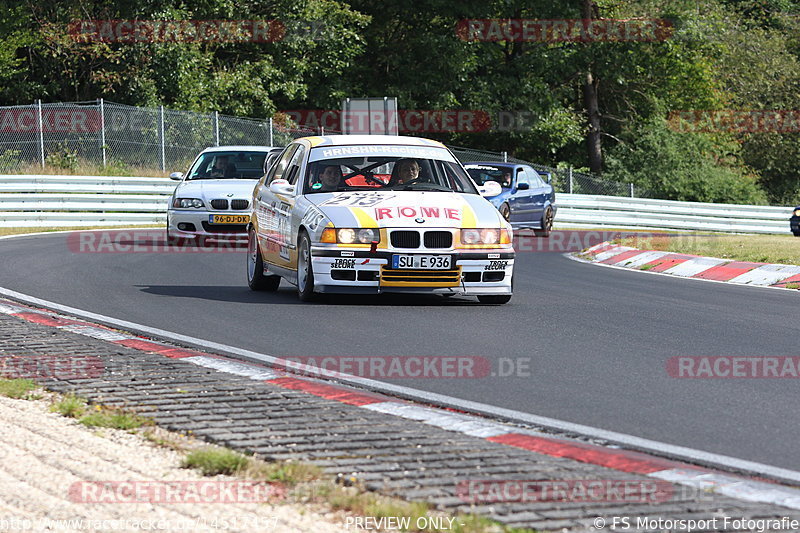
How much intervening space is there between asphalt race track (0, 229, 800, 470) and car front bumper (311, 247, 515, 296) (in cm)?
21

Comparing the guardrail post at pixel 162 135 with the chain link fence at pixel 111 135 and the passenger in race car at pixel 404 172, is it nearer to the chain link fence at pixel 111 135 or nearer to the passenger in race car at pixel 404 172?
the chain link fence at pixel 111 135

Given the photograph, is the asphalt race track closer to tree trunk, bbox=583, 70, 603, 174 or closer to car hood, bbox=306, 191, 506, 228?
car hood, bbox=306, 191, 506, 228

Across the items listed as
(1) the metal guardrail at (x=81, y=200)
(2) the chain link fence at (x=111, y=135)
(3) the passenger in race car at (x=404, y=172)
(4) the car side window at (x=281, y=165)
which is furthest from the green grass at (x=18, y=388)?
(2) the chain link fence at (x=111, y=135)

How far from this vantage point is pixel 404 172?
12758mm

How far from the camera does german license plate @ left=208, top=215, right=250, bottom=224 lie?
19.7m

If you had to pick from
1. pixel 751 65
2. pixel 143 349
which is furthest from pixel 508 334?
pixel 751 65

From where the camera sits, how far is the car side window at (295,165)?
13.0 m

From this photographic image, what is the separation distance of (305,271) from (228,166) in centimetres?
929

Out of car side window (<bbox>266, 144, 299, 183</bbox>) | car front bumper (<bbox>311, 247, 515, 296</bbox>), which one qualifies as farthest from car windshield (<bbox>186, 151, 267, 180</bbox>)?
car front bumper (<bbox>311, 247, 515, 296</bbox>)

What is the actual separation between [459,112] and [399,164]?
30.6 metres

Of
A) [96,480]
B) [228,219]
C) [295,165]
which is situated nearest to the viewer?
[96,480]

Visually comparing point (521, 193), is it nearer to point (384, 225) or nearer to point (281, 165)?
point (281, 165)

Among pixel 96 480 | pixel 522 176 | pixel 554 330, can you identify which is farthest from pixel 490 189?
pixel 522 176

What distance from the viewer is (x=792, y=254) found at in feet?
58.4
